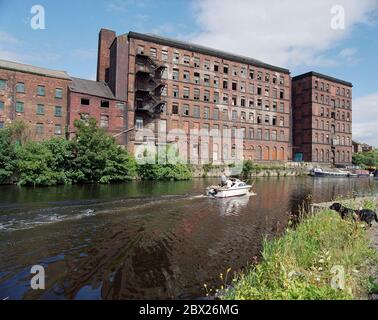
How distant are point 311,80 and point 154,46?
4113cm

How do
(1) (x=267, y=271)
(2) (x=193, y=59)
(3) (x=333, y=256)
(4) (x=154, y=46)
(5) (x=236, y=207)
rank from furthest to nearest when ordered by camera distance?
1. (2) (x=193, y=59)
2. (4) (x=154, y=46)
3. (5) (x=236, y=207)
4. (3) (x=333, y=256)
5. (1) (x=267, y=271)

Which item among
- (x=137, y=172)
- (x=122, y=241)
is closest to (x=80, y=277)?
(x=122, y=241)

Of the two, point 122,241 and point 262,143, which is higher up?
point 262,143

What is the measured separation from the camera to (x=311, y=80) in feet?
219

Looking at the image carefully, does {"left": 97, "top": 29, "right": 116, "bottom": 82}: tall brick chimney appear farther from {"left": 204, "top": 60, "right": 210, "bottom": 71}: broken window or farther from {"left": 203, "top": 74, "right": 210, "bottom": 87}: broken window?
{"left": 203, "top": 74, "right": 210, "bottom": 87}: broken window

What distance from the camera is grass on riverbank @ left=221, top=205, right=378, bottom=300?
4637 mm

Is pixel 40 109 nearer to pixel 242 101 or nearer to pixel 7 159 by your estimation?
pixel 7 159

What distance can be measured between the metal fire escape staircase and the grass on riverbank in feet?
125

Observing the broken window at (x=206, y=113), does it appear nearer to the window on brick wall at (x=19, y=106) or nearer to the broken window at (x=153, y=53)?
the broken window at (x=153, y=53)

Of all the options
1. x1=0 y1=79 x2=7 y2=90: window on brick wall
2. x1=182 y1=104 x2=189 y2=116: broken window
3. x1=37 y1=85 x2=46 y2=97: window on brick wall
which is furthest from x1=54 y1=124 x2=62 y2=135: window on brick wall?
x1=182 y1=104 x2=189 y2=116: broken window

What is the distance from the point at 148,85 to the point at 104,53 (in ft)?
33.5

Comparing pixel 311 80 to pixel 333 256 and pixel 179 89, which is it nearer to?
pixel 179 89

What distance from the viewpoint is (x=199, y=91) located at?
51.0 meters

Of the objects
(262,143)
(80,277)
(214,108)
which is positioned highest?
(214,108)
